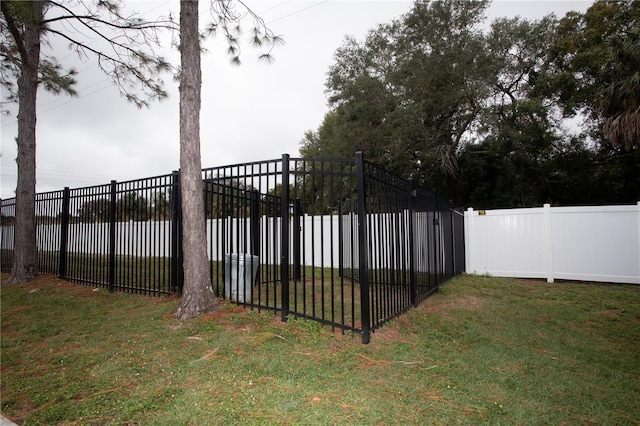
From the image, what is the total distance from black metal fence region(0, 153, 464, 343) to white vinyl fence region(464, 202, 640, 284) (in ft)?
1.87

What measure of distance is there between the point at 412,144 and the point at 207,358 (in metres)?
14.0

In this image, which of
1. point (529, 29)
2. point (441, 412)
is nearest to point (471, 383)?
point (441, 412)

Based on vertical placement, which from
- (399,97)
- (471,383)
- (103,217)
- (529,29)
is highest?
(529,29)

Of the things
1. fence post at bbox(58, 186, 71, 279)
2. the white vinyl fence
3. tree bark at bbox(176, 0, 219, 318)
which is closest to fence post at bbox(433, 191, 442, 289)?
the white vinyl fence

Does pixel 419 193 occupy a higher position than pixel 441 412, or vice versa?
pixel 419 193

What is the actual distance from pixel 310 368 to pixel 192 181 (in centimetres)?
282

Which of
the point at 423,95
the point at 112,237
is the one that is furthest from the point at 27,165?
the point at 423,95

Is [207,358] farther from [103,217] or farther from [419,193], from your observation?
[103,217]

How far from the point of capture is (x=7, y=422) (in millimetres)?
2256

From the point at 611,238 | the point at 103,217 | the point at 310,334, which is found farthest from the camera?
the point at 611,238

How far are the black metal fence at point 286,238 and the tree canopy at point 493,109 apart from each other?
8.08 m

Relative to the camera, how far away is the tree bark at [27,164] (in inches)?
278

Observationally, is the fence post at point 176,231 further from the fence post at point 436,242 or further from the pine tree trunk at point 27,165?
the fence post at point 436,242

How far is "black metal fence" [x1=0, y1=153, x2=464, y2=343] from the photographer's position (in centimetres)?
377
